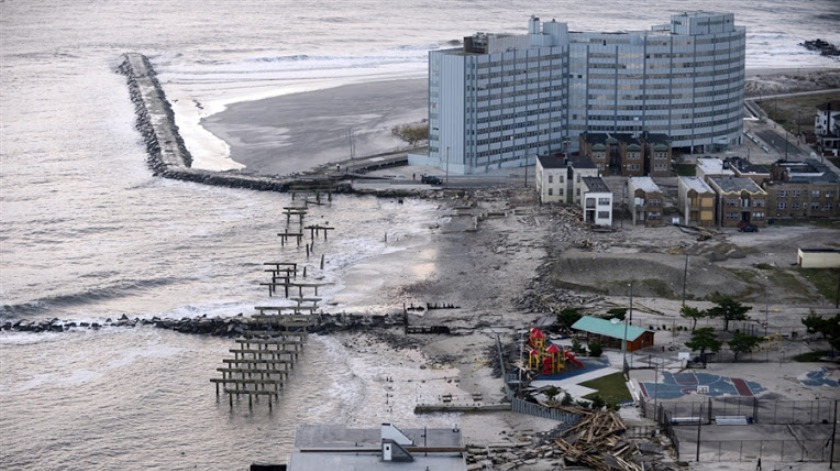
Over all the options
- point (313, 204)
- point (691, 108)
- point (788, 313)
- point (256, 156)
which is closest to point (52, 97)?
point (256, 156)

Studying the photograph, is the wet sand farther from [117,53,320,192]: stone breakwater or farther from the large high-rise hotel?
the large high-rise hotel

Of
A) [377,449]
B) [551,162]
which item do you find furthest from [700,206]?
[377,449]

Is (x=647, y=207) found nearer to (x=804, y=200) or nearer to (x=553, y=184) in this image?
(x=553, y=184)

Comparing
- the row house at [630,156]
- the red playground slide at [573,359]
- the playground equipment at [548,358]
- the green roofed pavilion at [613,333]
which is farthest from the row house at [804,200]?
the red playground slide at [573,359]

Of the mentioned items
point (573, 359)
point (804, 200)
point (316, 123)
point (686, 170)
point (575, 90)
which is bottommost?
point (573, 359)

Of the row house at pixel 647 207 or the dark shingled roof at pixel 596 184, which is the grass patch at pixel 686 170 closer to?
the dark shingled roof at pixel 596 184

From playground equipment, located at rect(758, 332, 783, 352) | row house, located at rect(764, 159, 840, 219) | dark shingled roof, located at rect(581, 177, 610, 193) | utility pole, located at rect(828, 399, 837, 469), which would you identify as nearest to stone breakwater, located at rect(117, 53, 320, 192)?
dark shingled roof, located at rect(581, 177, 610, 193)
